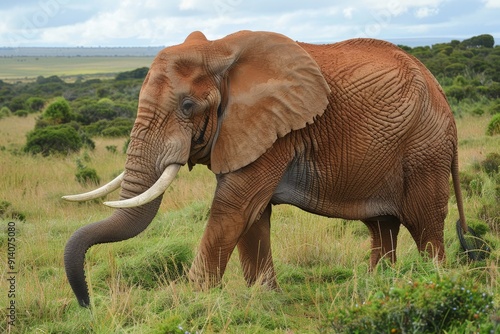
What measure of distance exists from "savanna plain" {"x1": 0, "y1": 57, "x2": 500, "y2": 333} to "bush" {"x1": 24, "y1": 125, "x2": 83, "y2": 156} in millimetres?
6317

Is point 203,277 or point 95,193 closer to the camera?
point 95,193

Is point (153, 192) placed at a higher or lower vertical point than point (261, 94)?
lower

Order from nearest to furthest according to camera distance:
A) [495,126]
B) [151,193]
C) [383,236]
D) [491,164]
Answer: [151,193]
[383,236]
[491,164]
[495,126]

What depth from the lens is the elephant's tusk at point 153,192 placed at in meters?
5.19

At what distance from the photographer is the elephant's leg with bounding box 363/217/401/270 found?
6902 mm

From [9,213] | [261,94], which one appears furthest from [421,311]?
[9,213]

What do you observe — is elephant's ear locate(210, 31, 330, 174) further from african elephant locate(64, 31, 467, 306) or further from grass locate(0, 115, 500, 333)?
grass locate(0, 115, 500, 333)

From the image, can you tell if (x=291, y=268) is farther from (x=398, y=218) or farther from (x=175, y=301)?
(x=175, y=301)

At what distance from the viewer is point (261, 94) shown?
5543mm

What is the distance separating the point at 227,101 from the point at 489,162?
21.2 ft

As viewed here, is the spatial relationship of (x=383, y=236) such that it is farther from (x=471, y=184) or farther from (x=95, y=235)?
(x=471, y=184)

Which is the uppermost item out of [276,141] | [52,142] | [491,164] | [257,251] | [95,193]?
[276,141]

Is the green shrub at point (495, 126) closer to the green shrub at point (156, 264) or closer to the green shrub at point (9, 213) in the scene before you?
the green shrub at point (9, 213)

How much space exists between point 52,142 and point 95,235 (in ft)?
45.1
